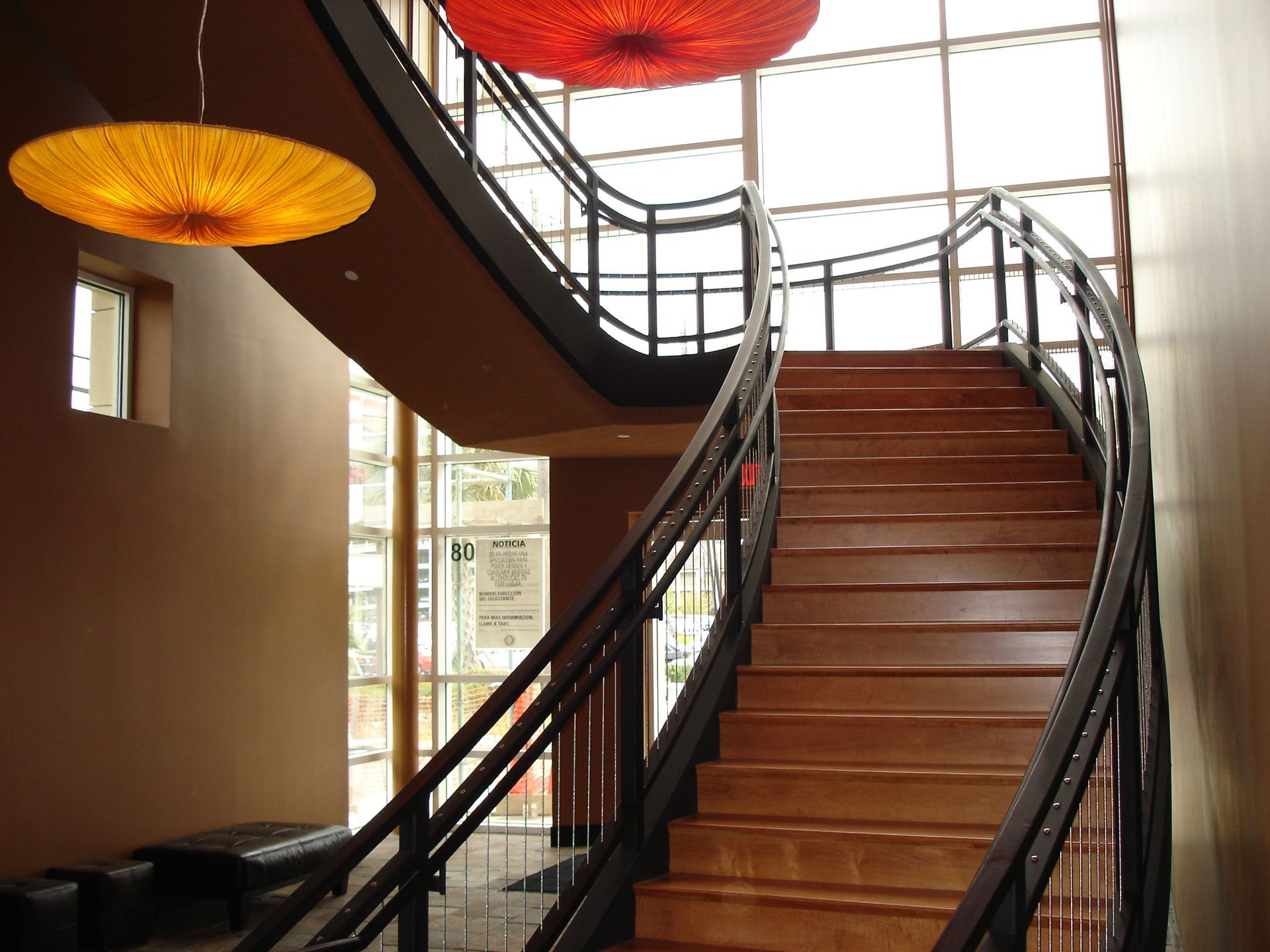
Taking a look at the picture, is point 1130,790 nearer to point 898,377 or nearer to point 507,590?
point 898,377

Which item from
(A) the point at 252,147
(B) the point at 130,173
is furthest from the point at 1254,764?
(B) the point at 130,173

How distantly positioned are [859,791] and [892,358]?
4276 millimetres

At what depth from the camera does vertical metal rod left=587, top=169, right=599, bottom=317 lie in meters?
7.86

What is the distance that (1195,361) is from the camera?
3660 mm

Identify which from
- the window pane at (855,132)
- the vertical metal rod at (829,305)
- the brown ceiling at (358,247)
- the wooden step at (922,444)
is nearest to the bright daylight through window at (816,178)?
the window pane at (855,132)

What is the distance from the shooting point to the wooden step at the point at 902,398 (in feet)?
22.2

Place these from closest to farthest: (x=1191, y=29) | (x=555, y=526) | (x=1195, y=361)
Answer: (x=1191, y=29), (x=1195, y=361), (x=555, y=526)

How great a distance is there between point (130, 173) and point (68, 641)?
400 centimetres

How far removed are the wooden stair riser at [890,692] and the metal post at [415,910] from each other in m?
1.64

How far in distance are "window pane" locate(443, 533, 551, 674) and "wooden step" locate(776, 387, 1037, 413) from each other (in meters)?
5.36

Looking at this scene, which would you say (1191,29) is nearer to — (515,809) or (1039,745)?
(1039,745)

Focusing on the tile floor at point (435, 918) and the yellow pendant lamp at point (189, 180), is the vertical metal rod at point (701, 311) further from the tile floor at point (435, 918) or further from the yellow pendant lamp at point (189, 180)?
the yellow pendant lamp at point (189, 180)

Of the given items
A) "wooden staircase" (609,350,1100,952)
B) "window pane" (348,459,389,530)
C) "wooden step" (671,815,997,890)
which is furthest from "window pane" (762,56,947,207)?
"wooden step" (671,815,997,890)

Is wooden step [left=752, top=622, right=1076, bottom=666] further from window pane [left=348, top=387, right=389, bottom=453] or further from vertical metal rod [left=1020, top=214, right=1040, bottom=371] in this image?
window pane [left=348, top=387, right=389, bottom=453]
